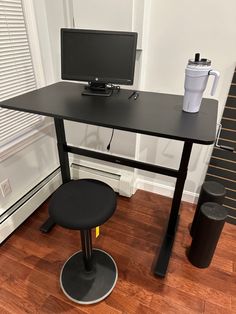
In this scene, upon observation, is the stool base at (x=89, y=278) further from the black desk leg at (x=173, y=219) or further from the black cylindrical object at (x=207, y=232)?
the black cylindrical object at (x=207, y=232)

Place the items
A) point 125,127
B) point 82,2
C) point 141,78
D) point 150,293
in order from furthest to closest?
point 141,78, point 82,2, point 150,293, point 125,127

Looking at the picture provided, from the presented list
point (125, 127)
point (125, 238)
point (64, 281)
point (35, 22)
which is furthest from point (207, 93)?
point (64, 281)

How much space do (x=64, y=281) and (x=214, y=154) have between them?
1.36 meters

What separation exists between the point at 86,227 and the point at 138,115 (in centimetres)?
62

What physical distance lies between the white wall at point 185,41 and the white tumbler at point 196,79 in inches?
16.2

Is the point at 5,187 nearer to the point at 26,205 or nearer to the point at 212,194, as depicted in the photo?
the point at 26,205

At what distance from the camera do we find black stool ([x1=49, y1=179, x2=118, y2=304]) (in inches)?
43.6

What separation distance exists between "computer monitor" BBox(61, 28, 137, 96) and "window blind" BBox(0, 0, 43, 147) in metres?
0.39

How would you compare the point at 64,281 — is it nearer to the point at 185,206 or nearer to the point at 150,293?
the point at 150,293

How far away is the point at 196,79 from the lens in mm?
1154

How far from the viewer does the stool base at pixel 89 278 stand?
1382 millimetres

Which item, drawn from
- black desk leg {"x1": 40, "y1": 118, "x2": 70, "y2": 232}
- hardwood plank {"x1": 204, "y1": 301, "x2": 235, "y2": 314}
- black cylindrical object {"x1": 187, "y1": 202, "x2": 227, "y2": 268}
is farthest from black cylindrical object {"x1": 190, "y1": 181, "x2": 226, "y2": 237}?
black desk leg {"x1": 40, "y1": 118, "x2": 70, "y2": 232}

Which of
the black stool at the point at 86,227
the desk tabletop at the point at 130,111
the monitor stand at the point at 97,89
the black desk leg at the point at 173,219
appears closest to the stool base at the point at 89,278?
the black stool at the point at 86,227

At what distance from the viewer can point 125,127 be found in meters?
1.10
